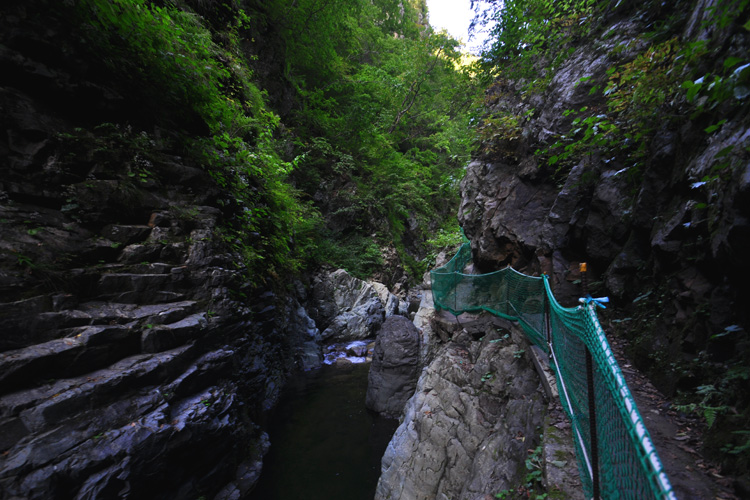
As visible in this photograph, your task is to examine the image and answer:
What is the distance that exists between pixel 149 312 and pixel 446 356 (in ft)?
18.9

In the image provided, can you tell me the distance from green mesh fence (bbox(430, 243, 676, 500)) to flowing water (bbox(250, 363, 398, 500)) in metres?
5.08

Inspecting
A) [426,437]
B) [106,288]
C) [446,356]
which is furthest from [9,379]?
[446,356]

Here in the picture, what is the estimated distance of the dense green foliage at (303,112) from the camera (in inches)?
199

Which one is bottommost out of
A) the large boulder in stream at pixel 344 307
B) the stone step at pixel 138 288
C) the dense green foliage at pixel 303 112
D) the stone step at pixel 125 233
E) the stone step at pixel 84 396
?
the stone step at pixel 84 396

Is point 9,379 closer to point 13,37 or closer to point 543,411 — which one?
point 13,37

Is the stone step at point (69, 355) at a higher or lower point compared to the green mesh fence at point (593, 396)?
lower

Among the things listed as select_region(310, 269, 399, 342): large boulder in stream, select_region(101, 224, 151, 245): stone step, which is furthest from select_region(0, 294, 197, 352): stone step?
select_region(310, 269, 399, 342): large boulder in stream

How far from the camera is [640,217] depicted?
3.75 metres

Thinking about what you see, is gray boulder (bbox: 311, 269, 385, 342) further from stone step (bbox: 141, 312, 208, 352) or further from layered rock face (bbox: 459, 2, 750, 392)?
stone step (bbox: 141, 312, 208, 352)

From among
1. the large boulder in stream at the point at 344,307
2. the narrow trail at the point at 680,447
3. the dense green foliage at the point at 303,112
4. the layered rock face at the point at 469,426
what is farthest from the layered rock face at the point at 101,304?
the large boulder in stream at the point at 344,307

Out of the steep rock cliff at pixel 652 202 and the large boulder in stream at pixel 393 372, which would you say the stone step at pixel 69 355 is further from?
the large boulder in stream at pixel 393 372

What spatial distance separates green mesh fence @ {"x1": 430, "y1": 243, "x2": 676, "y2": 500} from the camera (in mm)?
1273

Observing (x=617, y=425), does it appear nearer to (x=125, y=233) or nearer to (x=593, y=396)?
(x=593, y=396)

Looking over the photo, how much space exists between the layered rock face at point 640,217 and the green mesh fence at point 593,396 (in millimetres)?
757
